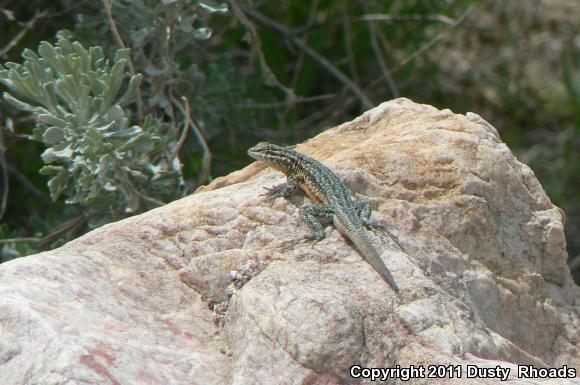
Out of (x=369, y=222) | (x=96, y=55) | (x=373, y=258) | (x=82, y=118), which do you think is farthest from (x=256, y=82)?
(x=373, y=258)

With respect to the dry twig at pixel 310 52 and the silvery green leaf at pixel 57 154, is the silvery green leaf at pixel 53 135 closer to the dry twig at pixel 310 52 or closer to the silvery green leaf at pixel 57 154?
the silvery green leaf at pixel 57 154

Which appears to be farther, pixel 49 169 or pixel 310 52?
pixel 310 52

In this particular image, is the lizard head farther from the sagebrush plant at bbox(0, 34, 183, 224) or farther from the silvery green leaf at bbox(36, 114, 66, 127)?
the silvery green leaf at bbox(36, 114, 66, 127)

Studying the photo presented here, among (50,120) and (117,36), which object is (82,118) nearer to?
(50,120)

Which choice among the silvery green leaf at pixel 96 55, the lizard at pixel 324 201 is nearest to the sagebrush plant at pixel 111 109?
the silvery green leaf at pixel 96 55

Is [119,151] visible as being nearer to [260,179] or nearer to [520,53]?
[260,179]

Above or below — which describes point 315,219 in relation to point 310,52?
above

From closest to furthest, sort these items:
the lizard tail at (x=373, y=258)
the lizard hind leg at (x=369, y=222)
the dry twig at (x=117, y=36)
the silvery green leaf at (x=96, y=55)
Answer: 1. the lizard tail at (x=373, y=258)
2. the lizard hind leg at (x=369, y=222)
3. the silvery green leaf at (x=96, y=55)
4. the dry twig at (x=117, y=36)

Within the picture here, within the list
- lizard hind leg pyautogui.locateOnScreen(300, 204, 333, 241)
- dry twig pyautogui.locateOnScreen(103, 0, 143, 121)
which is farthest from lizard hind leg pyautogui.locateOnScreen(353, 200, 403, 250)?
dry twig pyautogui.locateOnScreen(103, 0, 143, 121)

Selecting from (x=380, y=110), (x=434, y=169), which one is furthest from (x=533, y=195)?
(x=380, y=110)
